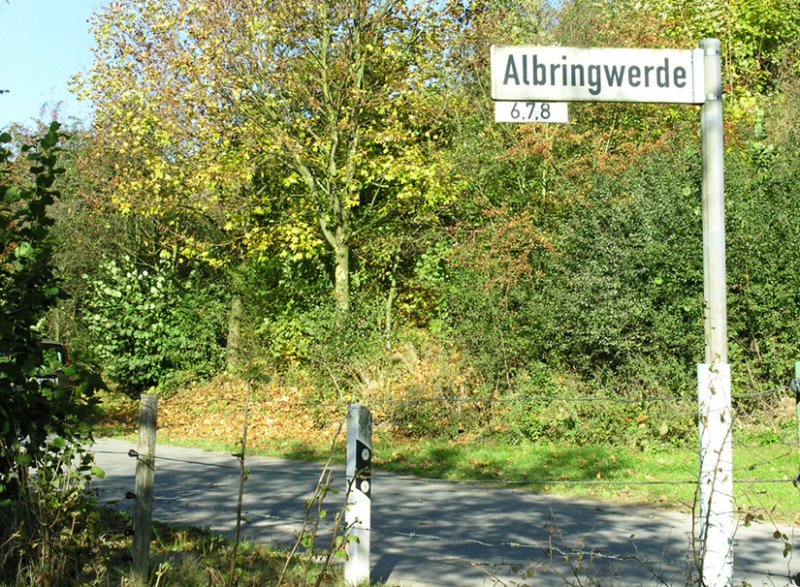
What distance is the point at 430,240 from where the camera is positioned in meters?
22.9

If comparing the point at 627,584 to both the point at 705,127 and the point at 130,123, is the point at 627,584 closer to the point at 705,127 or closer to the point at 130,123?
the point at 705,127

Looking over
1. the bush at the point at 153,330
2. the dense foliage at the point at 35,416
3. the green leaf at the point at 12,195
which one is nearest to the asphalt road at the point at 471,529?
the dense foliage at the point at 35,416

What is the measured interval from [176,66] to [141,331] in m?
6.75

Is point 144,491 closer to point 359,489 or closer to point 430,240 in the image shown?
point 359,489

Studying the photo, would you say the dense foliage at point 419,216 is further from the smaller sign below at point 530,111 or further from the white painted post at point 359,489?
the smaller sign below at point 530,111

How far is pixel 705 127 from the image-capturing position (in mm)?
5543

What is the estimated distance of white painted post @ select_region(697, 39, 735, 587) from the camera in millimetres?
5250

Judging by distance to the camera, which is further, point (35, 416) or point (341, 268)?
point (341, 268)

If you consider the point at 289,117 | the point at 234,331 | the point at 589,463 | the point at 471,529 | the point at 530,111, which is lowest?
the point at 471,529

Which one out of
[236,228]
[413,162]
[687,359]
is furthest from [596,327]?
[236,228]

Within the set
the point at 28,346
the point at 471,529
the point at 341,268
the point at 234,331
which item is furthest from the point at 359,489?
the point at 234,331

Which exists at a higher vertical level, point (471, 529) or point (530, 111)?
point (530, 111)

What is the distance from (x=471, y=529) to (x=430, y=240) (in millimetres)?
13659

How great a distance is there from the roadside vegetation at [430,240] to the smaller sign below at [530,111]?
640cm
